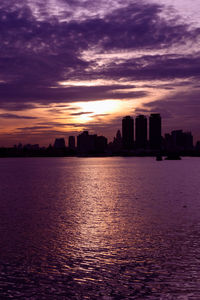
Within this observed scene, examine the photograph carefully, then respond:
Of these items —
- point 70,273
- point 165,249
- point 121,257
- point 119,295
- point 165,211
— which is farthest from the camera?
point 165,211

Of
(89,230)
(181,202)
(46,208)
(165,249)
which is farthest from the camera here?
(181,202)

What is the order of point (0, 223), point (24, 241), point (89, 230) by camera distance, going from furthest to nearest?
1. point (0, 223)
2. point (89, 230)
3. point (24, 241)

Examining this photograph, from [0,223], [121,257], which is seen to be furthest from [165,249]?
[0,223]

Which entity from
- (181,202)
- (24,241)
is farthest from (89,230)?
(181,202)

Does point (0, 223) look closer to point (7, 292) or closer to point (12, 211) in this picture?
point (12, 211)

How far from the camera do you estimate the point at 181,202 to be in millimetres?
46188

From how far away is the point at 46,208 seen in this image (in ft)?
137

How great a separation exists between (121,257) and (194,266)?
163 inches

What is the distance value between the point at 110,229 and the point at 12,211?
46.7ft

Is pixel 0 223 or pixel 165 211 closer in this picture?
pixel 0 223

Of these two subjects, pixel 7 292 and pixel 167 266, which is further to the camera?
Answer: pixel 167 266

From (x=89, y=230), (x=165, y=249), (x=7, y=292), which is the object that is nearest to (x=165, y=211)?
(x=89, y=230)

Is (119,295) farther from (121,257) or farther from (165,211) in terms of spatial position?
(165,211)

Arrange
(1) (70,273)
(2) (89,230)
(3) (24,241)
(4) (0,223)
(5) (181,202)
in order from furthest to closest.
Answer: (5) (181,202), (4) (0,223), (2) (89,230), (3) (24,241), (1) (70,273)
